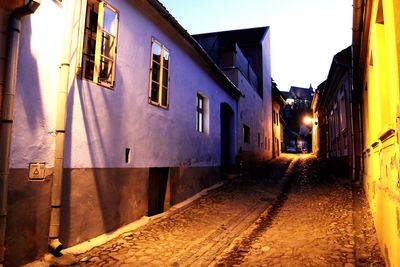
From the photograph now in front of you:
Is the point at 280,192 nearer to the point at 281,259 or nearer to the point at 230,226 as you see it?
the point at 230,226

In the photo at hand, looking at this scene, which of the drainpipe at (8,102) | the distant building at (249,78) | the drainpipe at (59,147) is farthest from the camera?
the distant building at (249,78)

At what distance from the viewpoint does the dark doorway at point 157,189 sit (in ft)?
26.9

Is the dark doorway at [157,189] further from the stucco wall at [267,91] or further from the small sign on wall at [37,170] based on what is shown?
the stucco wall at [267,91]

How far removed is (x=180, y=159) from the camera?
9.46 meters

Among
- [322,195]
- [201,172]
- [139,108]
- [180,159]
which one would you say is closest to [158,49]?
[139,108]

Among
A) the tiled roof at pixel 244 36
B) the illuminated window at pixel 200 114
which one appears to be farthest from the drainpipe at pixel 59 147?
the tiled roof at pixel 244 36

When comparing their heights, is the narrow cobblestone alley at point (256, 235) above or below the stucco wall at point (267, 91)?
below

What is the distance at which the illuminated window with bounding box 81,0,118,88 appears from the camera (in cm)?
584

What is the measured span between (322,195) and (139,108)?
249 inches

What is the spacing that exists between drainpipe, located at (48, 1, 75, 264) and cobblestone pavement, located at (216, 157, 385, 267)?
2.50 metres

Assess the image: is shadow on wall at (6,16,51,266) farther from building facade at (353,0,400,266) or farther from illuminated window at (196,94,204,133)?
illuminated window at (196,94,204,133)

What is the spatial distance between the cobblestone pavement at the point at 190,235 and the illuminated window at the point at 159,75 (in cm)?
298

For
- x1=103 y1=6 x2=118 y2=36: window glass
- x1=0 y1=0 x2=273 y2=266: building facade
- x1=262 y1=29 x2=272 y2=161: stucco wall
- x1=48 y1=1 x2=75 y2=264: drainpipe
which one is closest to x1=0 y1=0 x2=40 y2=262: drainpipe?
x1=0 y1=0 x2=273 y2=266: building facade

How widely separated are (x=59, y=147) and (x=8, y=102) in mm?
1053
